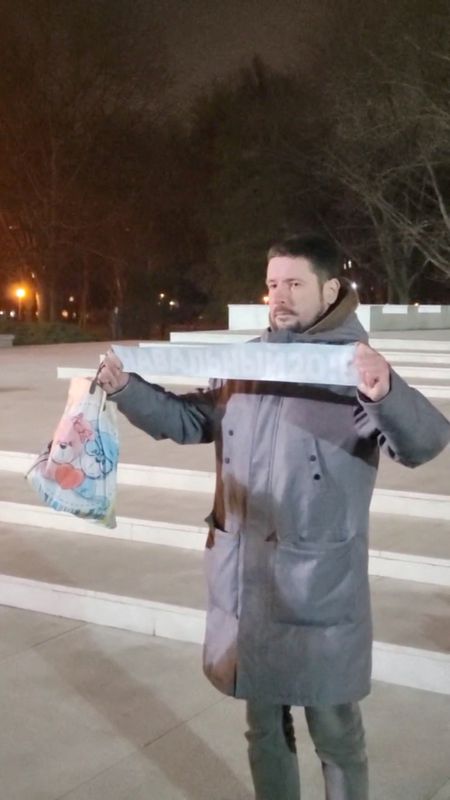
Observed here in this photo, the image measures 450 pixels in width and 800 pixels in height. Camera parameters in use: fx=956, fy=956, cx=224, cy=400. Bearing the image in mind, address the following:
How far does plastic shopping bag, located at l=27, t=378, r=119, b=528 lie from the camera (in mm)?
2658

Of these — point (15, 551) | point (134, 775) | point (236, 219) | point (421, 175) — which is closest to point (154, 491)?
point (15, 551)

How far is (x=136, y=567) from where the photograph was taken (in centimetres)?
537

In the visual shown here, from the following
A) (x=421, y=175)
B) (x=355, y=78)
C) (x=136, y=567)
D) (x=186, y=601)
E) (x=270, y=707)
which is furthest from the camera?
(x=421, y=175)

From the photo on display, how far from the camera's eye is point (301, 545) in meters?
2.40

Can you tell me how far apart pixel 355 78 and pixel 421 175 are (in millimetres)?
5259

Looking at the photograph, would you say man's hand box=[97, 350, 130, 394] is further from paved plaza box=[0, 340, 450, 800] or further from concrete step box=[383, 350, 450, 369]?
concrete step box=[383, 350, 450, 369]

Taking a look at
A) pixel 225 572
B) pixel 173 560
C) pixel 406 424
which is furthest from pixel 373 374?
pixel 173 560

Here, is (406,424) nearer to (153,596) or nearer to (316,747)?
(316,747)

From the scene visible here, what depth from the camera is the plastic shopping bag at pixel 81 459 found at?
266cm

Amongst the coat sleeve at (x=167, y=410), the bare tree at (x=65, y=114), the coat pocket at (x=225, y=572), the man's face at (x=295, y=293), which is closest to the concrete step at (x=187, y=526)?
the coat sleeve at (x=167, y=410)

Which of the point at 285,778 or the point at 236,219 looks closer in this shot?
the point at 285,778

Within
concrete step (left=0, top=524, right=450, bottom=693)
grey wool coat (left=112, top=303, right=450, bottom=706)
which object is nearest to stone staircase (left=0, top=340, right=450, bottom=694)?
concrete step (left=0, top=524, right=450, bottom=693)

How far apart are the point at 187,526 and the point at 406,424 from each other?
3616 mm

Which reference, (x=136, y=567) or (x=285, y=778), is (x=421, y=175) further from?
(x=285, y=778)
